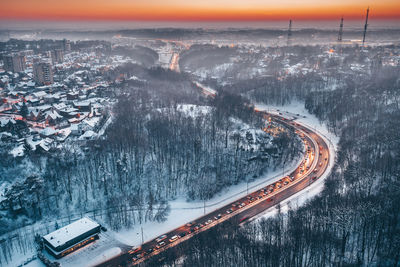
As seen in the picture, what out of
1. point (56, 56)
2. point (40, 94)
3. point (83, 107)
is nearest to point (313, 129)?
point (83, 107)

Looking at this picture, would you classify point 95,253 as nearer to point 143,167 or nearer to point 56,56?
point 143,167

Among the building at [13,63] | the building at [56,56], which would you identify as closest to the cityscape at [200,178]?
the building at [13,63]

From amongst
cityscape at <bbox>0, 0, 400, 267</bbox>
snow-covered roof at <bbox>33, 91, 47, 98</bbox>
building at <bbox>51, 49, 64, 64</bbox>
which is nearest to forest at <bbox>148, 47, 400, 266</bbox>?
cityscape at <bbox>0, 0, 400, 267</bbox>

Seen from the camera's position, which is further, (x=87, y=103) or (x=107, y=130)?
(x=87, y=103)

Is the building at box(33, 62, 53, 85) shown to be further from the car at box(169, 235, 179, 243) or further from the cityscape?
the car at box(169, 235, 179, 243)

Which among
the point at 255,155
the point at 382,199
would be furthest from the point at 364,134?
the point at 382,199

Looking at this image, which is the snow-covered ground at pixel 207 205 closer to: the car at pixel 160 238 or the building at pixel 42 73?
the car at pixel 160 238

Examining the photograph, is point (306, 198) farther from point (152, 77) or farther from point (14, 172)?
point (152, 77)
